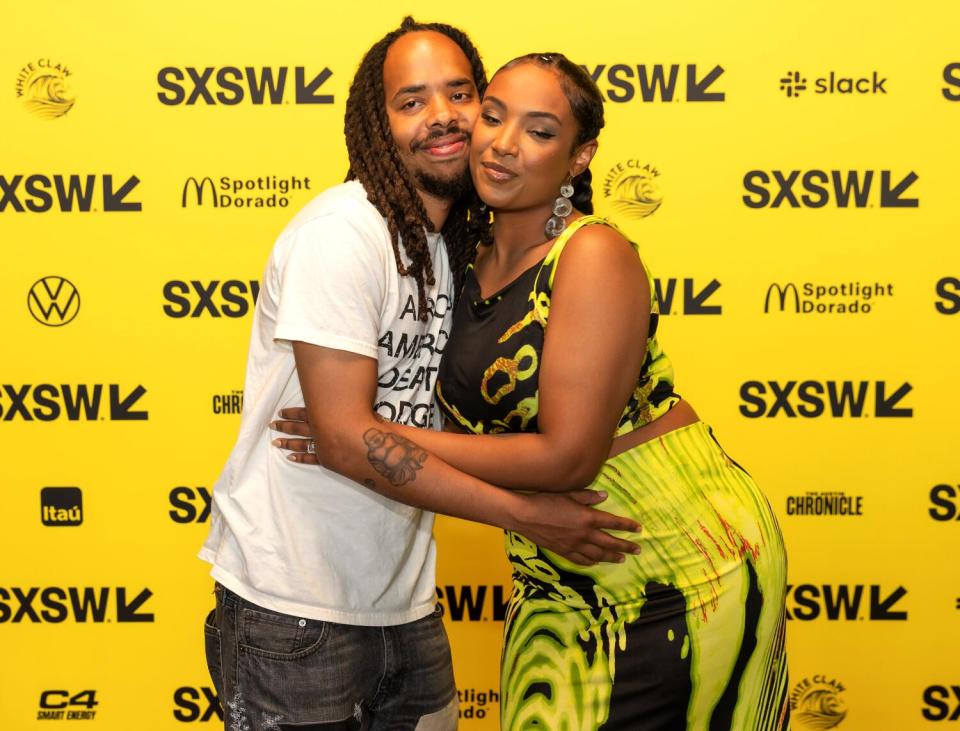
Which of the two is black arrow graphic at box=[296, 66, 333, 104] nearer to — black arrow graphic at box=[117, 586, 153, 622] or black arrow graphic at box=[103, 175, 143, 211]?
black arrow graphic at box=[103, 175, 143, 211]

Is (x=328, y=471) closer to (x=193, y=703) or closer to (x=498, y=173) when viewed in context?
(x=498, y=173)

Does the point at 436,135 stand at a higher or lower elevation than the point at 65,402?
higher

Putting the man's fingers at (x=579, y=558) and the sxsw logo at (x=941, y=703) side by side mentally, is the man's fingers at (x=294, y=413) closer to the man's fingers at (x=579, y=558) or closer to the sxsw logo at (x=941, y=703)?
the man's fingers at (x=579, y=558)

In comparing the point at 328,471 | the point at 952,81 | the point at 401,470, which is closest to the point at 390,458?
the point at 401,470

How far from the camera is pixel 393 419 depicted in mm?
1747

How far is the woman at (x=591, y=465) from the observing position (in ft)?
5.14

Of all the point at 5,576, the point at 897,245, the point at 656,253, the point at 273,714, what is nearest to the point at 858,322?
the point at 897,245

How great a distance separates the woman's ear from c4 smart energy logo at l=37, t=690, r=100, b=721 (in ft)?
7.86

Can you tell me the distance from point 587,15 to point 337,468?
1810 millimetres

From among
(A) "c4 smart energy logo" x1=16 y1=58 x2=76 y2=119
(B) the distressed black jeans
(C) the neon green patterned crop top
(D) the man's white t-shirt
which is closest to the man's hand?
(C) the neon green patterned crop top

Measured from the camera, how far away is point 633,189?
2.93m

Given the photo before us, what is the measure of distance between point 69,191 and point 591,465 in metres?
2.08

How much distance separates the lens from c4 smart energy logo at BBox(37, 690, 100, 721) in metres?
3.09

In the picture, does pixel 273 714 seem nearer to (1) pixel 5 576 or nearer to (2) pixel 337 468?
(2) pixel 337 468
